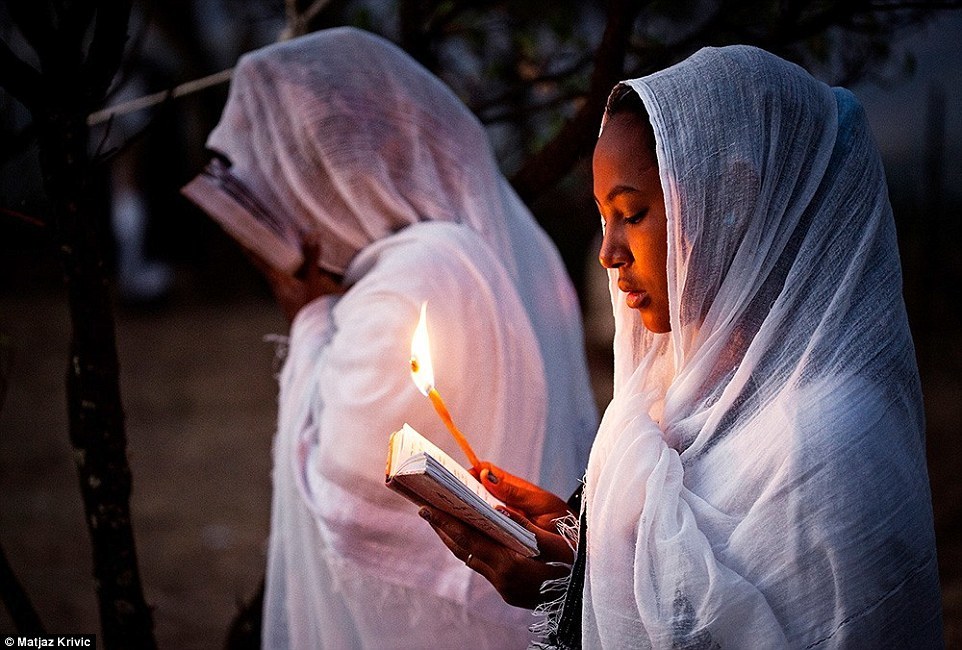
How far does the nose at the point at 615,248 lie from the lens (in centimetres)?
163

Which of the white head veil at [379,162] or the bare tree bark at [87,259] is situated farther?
the white head veil at [379,162]

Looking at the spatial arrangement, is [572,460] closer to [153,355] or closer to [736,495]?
[736,495]

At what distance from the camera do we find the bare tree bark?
6.51 ft

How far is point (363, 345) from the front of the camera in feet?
8.57

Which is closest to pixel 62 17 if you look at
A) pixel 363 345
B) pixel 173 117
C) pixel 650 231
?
pixel 363 345

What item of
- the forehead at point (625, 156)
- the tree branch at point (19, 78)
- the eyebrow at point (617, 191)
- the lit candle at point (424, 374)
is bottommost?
the lit candle at point (424, 374)

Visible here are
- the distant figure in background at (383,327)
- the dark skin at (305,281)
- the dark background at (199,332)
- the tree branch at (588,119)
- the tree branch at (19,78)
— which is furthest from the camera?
the dark background at (199,332)

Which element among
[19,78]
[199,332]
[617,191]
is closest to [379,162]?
[19,78]

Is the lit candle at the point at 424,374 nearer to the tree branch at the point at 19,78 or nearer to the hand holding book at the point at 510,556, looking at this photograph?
the hand holding book at the point at 510,556

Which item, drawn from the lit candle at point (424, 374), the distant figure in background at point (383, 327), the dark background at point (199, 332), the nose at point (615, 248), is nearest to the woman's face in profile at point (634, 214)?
the nose at point (615, 248)

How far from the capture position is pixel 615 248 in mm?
1639

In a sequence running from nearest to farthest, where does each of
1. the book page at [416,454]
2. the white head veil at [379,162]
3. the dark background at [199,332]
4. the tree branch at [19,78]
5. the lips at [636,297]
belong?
the book page at [416,454] → the lips at [636,297] → the tree branch at [19,78] → the white head veil at [379,162] → the dark background at [199,332]

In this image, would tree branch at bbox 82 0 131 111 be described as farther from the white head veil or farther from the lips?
the lips

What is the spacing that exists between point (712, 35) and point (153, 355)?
888 cm
